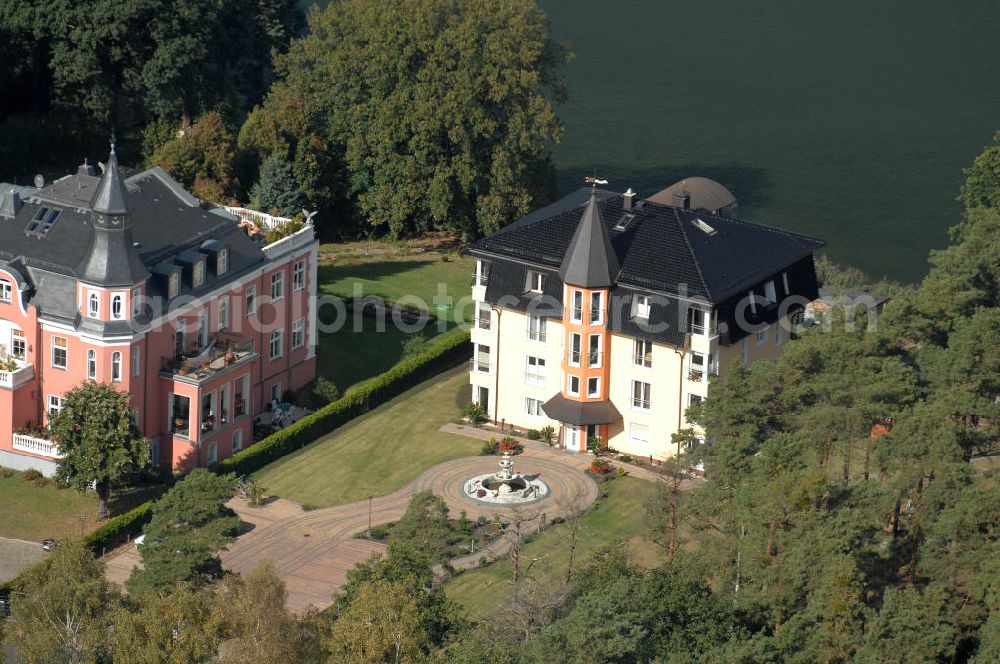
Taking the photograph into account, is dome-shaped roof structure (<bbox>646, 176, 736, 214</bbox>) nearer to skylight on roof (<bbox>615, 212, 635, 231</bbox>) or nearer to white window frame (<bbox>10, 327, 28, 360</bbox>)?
skylight on roof (<bbox>615, 212, 635, 231</bbox>)

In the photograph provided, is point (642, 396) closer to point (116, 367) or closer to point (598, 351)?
point (598, 351)

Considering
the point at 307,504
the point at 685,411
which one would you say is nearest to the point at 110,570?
the point at 307,504

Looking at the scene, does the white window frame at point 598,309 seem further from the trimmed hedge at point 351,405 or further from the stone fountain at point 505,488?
the trimmed hedge at point 351,405

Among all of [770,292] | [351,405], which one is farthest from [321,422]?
[770,292]

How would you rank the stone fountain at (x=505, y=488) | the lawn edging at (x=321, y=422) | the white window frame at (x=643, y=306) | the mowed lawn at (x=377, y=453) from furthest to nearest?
1. the white window frame at (x=643, y=306)
2. the mowed lawn at (x=377, y=453)
3. the stone fountain at (x=505, y=488)
4. the lawn edging at (x=321, y=422)

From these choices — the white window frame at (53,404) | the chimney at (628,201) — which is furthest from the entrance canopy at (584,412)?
the white window frame at (53,404)

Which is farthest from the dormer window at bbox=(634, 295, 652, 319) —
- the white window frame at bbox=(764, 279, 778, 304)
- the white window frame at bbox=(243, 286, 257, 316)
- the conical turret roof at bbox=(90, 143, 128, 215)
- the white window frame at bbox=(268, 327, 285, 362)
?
the conical turret roof at bbox=(90, 143, 128, 215)

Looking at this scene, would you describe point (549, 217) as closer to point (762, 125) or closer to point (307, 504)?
point (307, 504)
